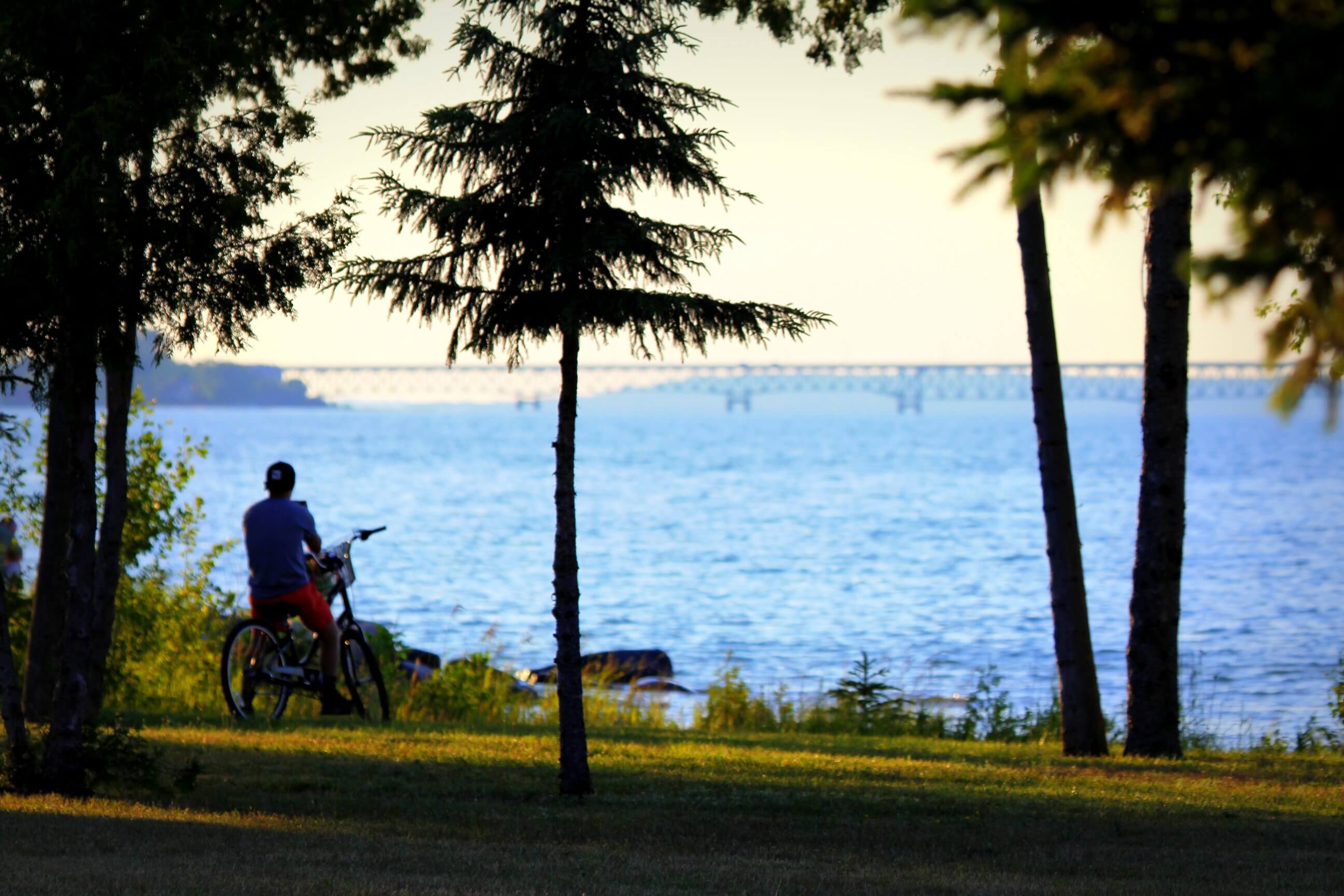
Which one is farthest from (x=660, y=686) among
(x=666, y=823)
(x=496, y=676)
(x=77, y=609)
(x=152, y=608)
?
(x=77, y=609)

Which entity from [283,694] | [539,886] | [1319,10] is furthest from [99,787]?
[1319,10]

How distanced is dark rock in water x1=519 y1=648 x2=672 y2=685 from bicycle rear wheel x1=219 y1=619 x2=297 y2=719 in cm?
816

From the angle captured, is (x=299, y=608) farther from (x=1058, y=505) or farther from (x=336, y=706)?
(x=1058, y=505)

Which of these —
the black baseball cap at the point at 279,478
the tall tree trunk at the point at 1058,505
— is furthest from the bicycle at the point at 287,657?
the tall tree trunk at the point at 1058,505

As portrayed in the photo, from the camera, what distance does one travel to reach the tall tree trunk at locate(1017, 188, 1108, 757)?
37.3 feet

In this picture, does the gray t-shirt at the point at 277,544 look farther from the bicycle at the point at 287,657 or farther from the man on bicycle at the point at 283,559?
the bicycle at the point at 287,657

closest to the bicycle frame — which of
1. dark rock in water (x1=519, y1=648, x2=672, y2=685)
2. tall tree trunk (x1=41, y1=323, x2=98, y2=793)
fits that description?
tall tree trunk (x1=41, y1=323, x2=98, y2=793)

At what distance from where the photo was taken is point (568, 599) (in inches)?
334

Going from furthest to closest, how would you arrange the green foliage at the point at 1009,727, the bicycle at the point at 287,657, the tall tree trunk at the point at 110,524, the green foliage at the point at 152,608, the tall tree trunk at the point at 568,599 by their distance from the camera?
1. the green foliage at the point at 152,608
2. the green foliage at the point at 1009,727
3. the bicycle at the point at 287,657
4. the tall tree trunk at the point at 110,524
5. the tall tree trunk at the point at 568,599

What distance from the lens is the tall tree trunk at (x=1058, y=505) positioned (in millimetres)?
11375

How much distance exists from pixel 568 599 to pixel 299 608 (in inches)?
138

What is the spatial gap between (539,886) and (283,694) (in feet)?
20.7

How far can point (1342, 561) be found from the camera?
1724 inches

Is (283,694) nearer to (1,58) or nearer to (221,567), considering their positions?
(1,58)
